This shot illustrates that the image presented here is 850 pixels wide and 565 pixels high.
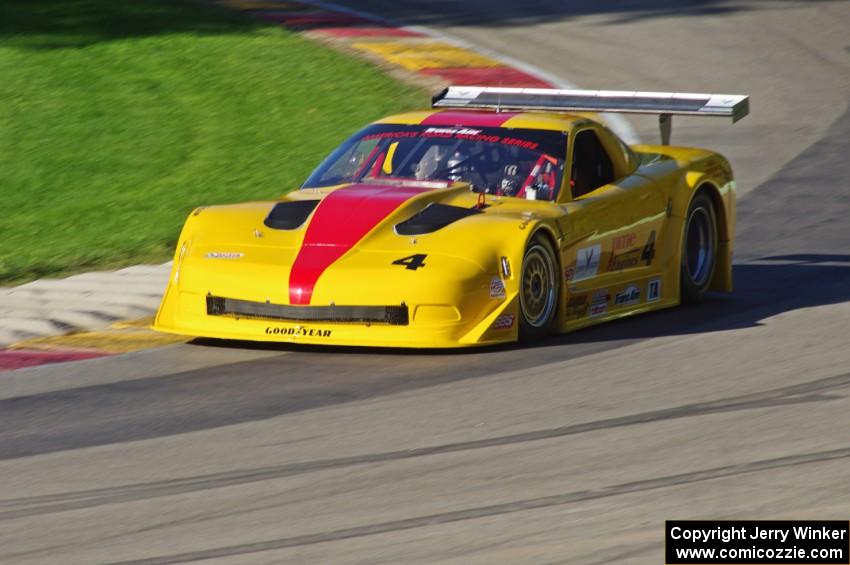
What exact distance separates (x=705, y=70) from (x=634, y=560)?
16226 mm

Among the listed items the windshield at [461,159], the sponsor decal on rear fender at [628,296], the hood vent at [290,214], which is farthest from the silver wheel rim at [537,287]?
the hood vent at [290,214]

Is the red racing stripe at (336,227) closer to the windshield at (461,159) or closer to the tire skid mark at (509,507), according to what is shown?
the windshield at (461,159)

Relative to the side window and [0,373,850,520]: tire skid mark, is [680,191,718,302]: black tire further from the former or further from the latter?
[0,373,850,520]: tire skid mark

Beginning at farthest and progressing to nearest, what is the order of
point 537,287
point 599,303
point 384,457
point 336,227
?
point 599,303 < point 537,287 < point 336,227 < point 384,457

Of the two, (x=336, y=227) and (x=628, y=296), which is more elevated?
(x=336, y=227)

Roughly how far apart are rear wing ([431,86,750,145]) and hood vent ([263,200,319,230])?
225 cm

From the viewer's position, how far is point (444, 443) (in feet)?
23.3

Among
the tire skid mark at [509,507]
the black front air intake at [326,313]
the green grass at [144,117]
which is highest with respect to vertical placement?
the tire skid mark at [509,507]

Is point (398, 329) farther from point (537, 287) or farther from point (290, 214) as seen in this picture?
point (290, 214)

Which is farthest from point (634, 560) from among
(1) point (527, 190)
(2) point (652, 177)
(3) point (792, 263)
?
(3) point (792, 263)

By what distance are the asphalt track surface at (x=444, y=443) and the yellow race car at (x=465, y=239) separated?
0.20 meters

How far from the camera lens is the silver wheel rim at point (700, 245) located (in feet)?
36.6

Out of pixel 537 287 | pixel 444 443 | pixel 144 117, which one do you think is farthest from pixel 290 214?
pixel 144 117

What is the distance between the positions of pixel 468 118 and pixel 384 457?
401cm
